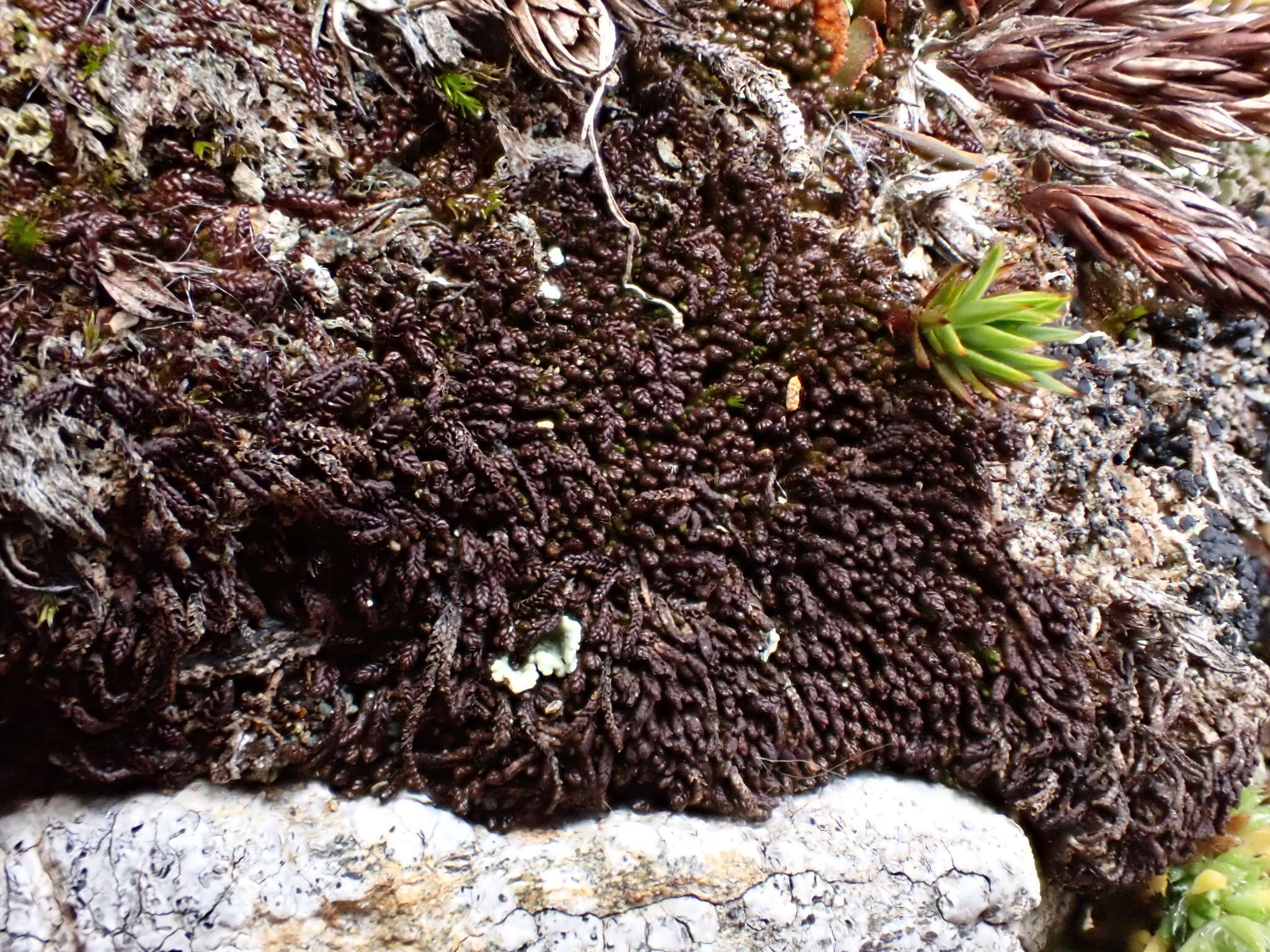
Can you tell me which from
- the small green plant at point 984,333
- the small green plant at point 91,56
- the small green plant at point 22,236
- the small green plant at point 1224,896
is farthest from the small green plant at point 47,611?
the small green plant at point 1224,896

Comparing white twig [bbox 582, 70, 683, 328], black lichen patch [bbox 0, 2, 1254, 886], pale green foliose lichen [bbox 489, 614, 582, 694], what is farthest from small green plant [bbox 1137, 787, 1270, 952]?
white twig [bbox 582, 70, 683, 328]

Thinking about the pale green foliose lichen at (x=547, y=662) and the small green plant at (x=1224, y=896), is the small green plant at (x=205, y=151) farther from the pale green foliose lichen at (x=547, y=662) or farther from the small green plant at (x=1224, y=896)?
the small green plant at (x=1224, y=896)

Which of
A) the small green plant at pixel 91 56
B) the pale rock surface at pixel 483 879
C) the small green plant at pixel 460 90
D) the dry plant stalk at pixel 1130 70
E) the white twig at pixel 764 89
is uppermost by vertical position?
the dry plant stalk at pixel 1130 70

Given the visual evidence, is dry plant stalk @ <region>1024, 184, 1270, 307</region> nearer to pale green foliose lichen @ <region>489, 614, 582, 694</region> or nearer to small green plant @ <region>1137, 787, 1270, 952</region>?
small green plant @ <region>1137, 787, 1270, 952</region>

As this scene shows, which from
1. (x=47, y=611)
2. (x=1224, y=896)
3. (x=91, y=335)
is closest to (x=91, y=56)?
(x=91, y=335)

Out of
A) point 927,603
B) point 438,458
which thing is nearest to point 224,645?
point 438,458

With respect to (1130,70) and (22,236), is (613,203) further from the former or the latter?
(1130,70)
